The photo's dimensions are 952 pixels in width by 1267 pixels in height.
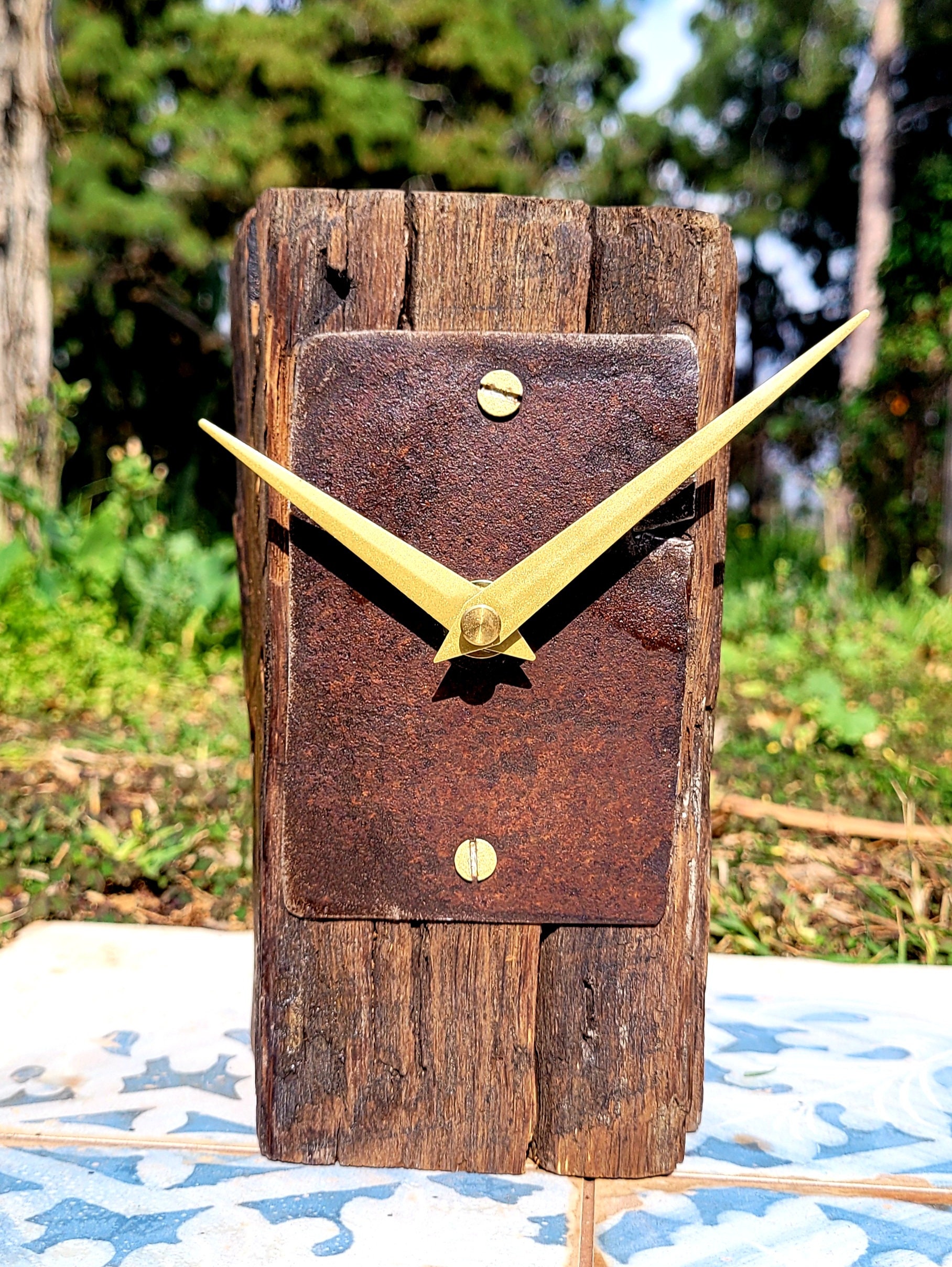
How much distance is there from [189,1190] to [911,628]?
4425 millimetres

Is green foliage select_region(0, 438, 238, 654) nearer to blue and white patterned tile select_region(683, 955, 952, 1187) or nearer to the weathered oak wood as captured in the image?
blue and white patterned tile select_region(683, 955, 952, 1187)

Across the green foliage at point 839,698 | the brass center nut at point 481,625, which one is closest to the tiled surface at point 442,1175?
the brass center nut at point 481,625

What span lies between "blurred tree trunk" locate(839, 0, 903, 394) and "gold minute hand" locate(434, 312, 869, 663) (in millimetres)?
10050

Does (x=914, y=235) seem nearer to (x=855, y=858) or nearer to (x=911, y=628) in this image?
(x=911, y=628)

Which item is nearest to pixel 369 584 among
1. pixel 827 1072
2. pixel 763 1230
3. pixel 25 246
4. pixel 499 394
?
pixel 499 394

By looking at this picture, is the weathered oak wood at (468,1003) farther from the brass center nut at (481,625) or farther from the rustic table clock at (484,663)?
the brass center nut at (481,625)

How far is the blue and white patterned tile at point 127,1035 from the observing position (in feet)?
5.28

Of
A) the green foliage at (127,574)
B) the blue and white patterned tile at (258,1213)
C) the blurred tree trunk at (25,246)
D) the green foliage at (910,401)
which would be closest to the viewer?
the blue and white patterned tile at (258,1213)

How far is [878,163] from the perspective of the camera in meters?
11.0

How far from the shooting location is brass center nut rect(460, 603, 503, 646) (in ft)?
4.33

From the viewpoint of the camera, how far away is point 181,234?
29.6ft

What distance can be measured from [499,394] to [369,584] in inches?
11.3

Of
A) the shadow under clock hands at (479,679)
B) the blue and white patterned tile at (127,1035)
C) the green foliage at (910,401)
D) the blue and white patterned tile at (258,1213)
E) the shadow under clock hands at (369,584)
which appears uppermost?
the green foliage at (910,401)

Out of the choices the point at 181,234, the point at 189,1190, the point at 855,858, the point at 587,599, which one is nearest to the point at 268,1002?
the point at 189,1190
